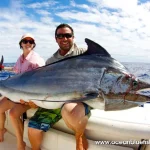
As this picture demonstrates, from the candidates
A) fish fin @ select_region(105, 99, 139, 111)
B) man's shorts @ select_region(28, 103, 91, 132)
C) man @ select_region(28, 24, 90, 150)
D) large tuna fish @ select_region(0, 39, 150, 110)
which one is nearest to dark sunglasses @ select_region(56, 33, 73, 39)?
man @ select_region(28, 24, 90, 150)

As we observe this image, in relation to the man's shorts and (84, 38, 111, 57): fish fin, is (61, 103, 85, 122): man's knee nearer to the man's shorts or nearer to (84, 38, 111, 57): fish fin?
the man's shorts

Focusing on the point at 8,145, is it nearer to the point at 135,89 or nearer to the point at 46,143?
the point at 46,143

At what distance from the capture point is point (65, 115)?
7.00ft

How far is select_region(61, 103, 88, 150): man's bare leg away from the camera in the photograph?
82.4 inches

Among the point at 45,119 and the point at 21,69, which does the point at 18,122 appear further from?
the point at 21,69

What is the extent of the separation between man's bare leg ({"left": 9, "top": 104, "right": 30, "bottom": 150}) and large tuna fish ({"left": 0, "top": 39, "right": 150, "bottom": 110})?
0.22 m

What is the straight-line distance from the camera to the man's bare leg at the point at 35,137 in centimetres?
241

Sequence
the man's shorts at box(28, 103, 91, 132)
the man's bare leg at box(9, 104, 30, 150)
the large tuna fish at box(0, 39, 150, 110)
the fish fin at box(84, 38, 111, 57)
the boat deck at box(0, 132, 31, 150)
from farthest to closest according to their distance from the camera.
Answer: the boat deck at box(0, 132, 31, 150)
the man's bare leg at box(9, 104, 30, 150)
the man's shorts at box(28, 103, 91, 132)
the fish fin at box(84, 38, 111, 57)
the large tuna fish at box(0, 39, 150, 110)

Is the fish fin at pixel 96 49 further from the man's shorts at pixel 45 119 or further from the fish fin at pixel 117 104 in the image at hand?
the man's shorts at pixel 45 119

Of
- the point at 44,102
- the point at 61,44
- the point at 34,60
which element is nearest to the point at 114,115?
the point at 44,102

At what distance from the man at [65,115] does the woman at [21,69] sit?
224 millimetres

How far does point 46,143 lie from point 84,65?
0.91m

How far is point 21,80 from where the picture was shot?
8.43ft

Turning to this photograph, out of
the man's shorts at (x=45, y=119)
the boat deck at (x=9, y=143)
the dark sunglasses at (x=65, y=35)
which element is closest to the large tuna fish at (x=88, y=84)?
the man's shorts at (x=45, y=119)
